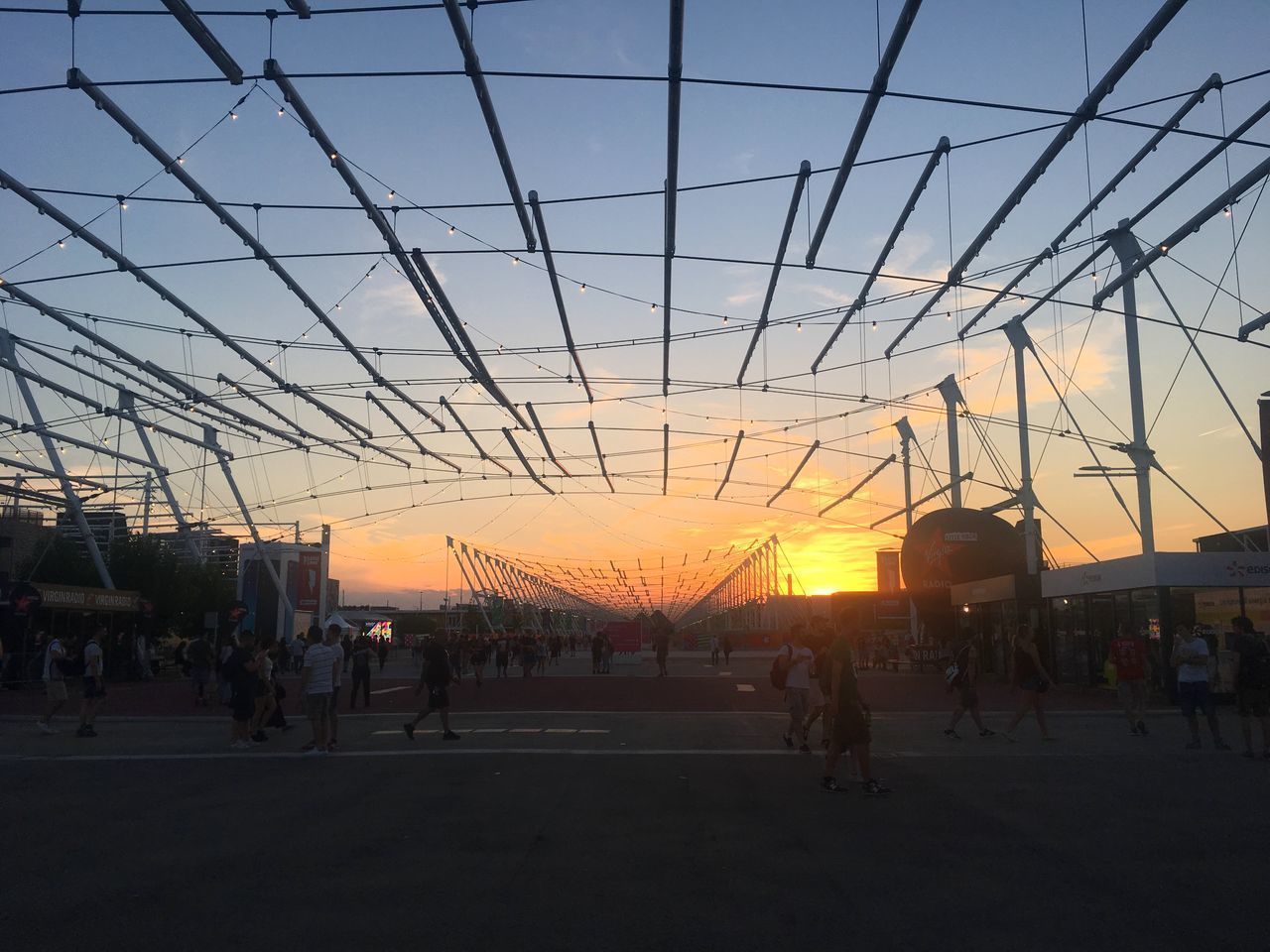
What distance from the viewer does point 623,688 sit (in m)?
27.7

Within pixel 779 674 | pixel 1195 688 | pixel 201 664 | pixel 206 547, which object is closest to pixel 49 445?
pixel 201 664

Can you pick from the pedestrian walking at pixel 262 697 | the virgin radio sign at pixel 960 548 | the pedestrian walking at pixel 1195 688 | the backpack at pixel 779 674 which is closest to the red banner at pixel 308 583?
the virgin radio sign at pixel 960 548

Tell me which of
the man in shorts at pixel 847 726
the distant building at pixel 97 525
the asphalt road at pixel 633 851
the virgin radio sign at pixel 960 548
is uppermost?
the distant building at pixel 97 525

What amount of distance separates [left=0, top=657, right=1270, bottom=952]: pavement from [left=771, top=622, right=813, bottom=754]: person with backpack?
1.35 feet

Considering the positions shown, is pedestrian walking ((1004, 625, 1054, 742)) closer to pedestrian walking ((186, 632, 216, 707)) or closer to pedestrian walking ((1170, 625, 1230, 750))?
pedestrian walking ((1170, 625, 1230, 750))

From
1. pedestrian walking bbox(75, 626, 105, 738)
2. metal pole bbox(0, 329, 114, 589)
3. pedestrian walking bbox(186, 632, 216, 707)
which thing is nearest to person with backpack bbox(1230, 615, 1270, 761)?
pedestrian walking bbox(75, 626, 105, 738)

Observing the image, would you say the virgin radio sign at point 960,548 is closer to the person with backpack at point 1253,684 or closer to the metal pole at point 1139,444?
the metal pole at point 1139,444

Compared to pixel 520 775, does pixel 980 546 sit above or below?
above

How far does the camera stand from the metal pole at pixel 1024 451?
2703cm

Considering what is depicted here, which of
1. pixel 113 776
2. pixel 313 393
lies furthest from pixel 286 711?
pixel 113 776

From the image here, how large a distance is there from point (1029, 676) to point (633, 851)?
8.12 meters

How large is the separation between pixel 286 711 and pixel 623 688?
32.8 ft

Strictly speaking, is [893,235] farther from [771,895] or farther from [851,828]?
[771,895]

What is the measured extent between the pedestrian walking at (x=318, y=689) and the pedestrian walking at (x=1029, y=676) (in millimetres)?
8765
